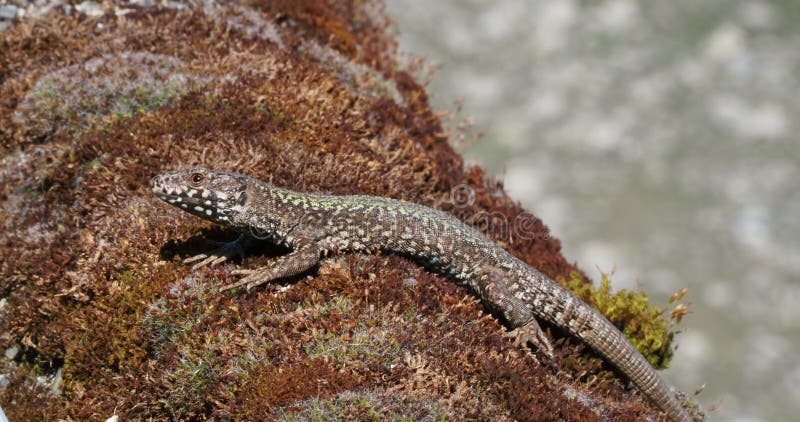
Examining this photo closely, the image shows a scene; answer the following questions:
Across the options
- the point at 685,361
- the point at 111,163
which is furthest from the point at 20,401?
the point at 685,361

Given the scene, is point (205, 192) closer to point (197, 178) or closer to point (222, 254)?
point (197, 178)

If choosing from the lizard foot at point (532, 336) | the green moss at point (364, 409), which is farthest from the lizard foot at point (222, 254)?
the lizard foot at point (532, 336)

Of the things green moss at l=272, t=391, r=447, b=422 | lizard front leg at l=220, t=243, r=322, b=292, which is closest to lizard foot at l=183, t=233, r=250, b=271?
lizard front leg at l=220, t=243, r=322, b=292

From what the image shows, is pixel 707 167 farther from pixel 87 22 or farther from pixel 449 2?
pixel 87 22

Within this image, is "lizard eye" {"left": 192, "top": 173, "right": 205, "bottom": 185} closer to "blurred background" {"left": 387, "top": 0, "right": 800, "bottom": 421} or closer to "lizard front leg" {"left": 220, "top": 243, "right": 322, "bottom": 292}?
"lizard front leg" {"left": 220, "top": 243, "right": 322, "bottom": 292}

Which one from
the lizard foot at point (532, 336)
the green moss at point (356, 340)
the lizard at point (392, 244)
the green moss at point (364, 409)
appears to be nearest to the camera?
the green moss at point (364, 409)

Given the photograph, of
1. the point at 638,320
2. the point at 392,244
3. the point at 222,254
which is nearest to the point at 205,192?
the point at 222,254

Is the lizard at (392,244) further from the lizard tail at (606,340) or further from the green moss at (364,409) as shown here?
the green moss at (364,409)
